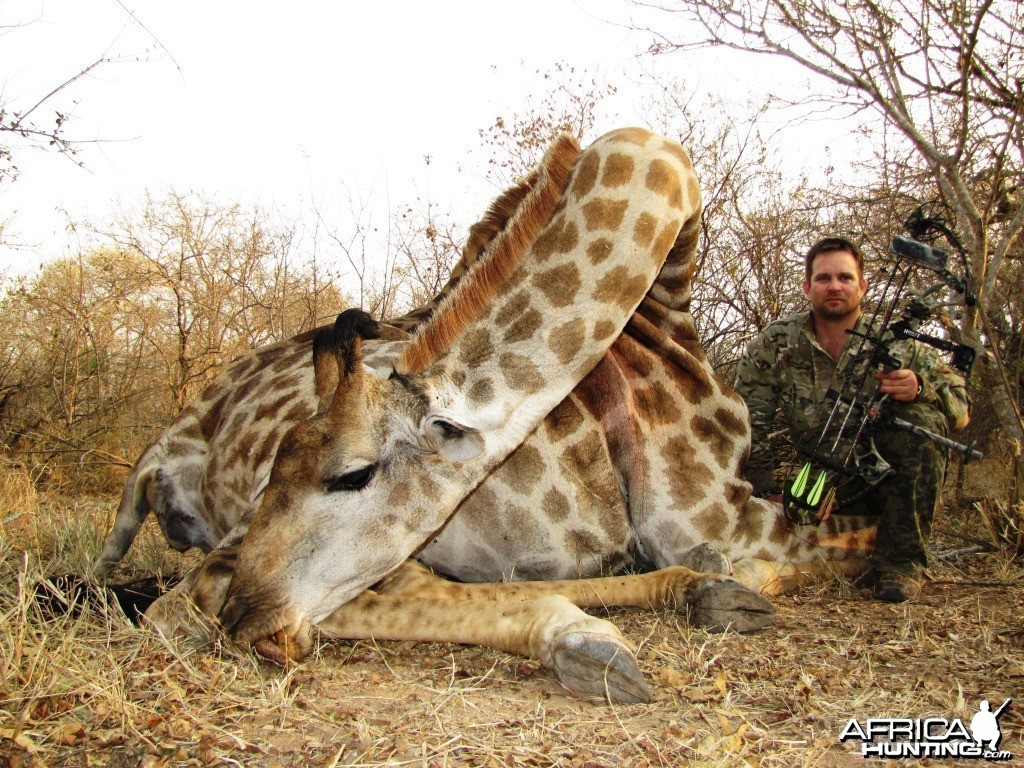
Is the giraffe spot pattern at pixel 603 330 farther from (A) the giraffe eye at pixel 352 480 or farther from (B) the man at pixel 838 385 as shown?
(B) the man at pixel 838 385

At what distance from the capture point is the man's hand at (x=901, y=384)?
399cm

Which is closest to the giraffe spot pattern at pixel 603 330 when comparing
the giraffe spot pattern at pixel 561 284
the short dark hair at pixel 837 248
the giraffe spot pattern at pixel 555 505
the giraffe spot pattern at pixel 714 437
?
the giraffe spot pattern at pixel 561 284

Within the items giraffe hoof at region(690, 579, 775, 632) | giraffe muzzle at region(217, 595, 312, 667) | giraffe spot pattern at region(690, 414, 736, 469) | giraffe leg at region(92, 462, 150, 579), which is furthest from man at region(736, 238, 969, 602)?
giraffe leg at region(92, 462, 150, 579)

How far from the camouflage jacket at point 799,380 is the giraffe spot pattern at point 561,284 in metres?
1.52

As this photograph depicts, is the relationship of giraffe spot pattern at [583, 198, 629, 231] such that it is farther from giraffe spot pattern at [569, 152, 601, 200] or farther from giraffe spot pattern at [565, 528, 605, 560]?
giraffe spot pattern at [565, 528, 605, 560]

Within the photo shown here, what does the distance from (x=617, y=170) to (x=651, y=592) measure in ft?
A: 5.72

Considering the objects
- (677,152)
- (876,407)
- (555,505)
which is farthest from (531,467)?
(876,407)

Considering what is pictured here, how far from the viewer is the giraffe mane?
3.36 metres

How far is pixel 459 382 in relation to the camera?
3.33 metres

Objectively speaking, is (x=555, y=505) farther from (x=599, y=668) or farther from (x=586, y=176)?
(x=586, y=176)

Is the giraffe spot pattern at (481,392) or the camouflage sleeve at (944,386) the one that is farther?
the camouflage sleeve at (944,386)

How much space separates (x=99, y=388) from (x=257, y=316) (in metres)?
2.42

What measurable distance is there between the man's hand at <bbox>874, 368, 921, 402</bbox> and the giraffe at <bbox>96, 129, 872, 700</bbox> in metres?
0.66

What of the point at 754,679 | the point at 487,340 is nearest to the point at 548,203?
the point at 487,340
